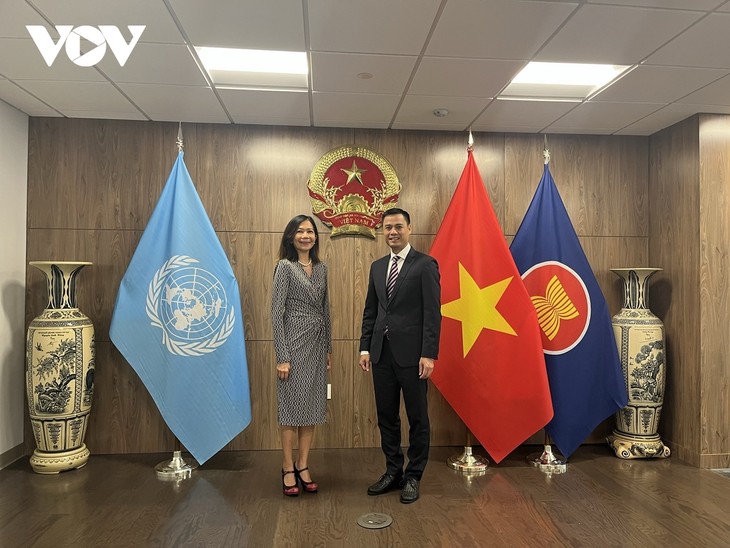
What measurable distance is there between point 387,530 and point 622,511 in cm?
133

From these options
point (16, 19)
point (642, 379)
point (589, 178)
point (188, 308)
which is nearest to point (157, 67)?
point (16, 19)

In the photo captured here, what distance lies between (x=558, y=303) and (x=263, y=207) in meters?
2.32

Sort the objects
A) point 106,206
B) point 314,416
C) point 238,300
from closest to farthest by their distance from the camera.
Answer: point 314,416 < point 238,300 < point 106,206

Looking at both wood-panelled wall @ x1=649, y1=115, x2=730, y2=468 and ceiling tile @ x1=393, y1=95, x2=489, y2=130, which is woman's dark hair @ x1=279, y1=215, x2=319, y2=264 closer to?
ceiling tile @ x1=393, y1=95, x2=489, y2=130

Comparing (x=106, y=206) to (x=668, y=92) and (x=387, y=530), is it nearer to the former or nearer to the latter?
(x=387, y=530)

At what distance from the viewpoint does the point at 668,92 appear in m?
3.27

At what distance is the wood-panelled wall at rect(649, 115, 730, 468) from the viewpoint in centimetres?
362

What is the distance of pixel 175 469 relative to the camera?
3398 millimetres

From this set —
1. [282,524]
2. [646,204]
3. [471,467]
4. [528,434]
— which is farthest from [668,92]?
[282,524]

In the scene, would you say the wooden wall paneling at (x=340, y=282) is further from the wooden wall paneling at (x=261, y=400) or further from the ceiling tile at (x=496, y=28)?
the ceiling tile at (x=496, y=28)

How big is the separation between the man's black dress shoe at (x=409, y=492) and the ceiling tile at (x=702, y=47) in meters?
2.72

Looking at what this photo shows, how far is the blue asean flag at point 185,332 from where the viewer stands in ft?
11.1

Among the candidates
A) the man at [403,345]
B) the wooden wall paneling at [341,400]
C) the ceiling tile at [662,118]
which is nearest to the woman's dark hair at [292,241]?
the man at [403,345]

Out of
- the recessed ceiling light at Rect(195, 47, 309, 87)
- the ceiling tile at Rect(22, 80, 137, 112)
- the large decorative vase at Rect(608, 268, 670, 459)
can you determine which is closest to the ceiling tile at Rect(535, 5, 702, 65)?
the recessed ceiling light at Rect(195, 47, 309, 87)
